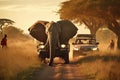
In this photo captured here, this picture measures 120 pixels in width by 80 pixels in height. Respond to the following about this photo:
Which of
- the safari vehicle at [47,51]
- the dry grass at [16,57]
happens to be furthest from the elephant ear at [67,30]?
the dry grass at [16,57]

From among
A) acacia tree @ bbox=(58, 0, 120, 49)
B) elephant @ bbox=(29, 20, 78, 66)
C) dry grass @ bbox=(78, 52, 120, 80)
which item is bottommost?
dry grass @ bbox=(78, 52, 120, 80)

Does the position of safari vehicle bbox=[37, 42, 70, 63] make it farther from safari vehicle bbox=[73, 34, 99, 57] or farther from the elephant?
safari vehicle bbox=[73, 34, 99, 57]

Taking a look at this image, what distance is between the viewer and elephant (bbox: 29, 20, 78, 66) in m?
12.9

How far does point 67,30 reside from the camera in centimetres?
1362

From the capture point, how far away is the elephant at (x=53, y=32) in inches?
507

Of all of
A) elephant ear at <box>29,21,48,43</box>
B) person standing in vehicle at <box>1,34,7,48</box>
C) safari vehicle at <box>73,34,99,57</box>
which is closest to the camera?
person standing in vehicle at <box>1,34,7,48</box>

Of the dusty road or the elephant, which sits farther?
the elephant


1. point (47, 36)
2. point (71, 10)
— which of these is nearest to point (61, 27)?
point (47, 36)

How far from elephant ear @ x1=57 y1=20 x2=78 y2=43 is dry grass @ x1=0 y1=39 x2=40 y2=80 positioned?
100 centimetres

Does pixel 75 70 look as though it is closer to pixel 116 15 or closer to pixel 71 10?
pixel 116 15

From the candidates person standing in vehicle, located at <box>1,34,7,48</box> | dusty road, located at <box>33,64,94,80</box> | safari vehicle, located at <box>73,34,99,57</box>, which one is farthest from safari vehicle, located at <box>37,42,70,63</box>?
person standing in vehicle, located at <box>1,34,7,48</box>

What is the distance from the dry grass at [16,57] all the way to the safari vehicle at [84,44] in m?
1.47

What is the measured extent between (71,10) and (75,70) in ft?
14.4

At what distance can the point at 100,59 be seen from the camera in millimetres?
12258
